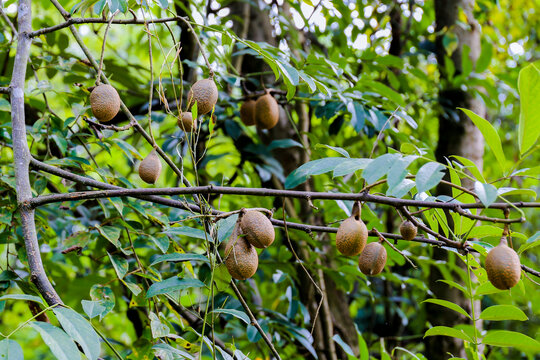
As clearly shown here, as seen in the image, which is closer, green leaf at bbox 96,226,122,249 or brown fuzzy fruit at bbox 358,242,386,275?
brown fuzzy fruit at bbox 358,242,386,275

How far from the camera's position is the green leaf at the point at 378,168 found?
0.48m

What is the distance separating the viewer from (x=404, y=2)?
1.90m

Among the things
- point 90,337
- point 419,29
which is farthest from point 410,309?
point 90,337

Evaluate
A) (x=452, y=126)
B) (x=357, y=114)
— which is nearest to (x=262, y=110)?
(x=357, y=114)

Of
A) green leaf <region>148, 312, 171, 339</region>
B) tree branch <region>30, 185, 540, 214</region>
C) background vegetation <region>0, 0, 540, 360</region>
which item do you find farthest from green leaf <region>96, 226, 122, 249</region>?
tree branch <region>30, 185, 540, 214</region>

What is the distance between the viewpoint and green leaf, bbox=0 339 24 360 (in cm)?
44

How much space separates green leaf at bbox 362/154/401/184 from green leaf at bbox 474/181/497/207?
8 cm

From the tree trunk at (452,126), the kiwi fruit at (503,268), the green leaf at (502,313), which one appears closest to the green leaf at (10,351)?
the kiwi fruit at (503,268)

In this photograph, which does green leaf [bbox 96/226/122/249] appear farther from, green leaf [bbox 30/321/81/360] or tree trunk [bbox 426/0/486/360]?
tree trunk [bbox 426/0/486/360]

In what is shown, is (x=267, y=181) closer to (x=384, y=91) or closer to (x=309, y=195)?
(x=384, y=91)

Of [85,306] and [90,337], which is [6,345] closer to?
[90,337]

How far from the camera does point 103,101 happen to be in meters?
0.67

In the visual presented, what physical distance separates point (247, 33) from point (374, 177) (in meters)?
1.22

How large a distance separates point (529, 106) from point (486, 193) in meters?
0.17
